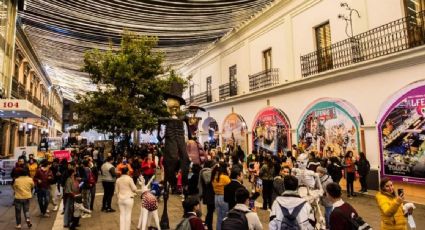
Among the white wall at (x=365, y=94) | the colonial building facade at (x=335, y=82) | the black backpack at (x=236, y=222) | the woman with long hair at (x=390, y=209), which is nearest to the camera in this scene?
the black backpack at (x=236, y=222)

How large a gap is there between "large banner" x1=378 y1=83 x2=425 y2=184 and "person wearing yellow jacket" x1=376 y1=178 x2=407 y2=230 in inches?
235

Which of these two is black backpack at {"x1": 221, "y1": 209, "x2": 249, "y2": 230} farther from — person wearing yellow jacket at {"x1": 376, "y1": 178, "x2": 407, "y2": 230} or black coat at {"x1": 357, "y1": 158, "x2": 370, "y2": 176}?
black coat at {"x1": 357, "y1": 158, "x2": 370, "y2": 176}

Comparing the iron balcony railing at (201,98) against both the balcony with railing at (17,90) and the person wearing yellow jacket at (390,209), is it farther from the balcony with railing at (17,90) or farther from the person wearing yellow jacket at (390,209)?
the person wearing yellow jacket at (390,209)

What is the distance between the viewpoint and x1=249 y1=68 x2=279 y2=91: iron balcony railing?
50.4 feet

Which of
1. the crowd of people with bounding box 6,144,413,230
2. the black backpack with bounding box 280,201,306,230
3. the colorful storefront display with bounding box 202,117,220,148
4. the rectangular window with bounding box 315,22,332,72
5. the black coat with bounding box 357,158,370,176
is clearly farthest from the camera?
the colorful storefront display with bounding box 202,117,220,148

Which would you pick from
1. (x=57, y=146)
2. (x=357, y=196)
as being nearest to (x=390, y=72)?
(x=357, y=196)

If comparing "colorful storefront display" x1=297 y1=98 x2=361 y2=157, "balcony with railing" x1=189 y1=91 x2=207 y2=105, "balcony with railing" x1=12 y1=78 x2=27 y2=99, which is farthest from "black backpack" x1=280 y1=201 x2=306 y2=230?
"balcony with railing" x1=189 y1=91 x2=207 y2=105

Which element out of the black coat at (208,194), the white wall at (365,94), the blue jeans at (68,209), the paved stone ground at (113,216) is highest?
the white wall at (365,94)

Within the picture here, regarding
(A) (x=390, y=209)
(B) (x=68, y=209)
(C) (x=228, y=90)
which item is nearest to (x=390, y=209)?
(A) (x=390, y=209)

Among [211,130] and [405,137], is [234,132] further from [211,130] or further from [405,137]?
[405,137]

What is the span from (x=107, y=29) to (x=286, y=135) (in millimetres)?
8861

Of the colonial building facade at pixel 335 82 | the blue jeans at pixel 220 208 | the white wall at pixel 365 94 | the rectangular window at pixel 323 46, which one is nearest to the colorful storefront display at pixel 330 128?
Result: the colonial building facade at pixel 335 82

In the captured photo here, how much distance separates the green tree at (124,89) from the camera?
15.0m

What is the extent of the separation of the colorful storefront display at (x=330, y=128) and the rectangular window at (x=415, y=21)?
2839mm
